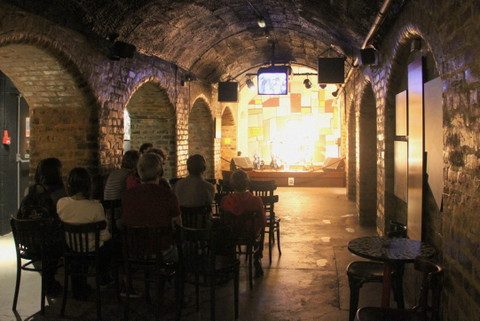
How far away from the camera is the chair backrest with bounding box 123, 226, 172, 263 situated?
382 cm

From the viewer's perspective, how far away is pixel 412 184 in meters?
4.68

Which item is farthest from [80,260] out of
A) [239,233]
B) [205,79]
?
[205,79]

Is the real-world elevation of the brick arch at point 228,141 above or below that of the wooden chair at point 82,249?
above

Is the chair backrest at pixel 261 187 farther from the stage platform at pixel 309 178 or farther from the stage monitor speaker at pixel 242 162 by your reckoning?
the stage monitor speaker at pixel 242 162

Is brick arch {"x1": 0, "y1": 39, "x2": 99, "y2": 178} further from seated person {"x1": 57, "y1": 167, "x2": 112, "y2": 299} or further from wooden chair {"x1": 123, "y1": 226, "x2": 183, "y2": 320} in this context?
wooden chair {"x1": 123, "y1": 226, "x2": 183, "y2": 320}

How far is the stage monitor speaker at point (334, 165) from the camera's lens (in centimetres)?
1457

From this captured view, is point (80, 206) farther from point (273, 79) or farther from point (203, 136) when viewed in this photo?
point (203, 136)

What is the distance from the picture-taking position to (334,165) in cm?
1508

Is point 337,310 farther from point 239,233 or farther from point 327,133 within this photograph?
point 327,133

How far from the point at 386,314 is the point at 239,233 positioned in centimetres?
201

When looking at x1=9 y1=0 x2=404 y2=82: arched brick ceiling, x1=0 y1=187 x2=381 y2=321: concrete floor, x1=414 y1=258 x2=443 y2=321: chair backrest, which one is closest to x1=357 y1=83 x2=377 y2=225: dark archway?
x1=9 y1=0 x2=404 y2=82: arched brick ceiling

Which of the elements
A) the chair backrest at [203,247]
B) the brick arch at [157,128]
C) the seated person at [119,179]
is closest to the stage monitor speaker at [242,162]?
the brick arch at [157,128]

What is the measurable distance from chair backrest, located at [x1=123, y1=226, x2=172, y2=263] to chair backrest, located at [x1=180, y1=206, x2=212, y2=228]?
0.86 meters

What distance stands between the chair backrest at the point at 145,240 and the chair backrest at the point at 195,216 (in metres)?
0.86
